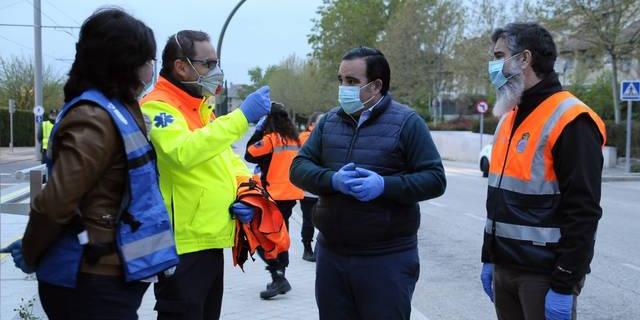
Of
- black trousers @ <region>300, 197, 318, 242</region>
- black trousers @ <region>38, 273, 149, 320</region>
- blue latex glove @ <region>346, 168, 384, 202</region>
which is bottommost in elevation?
black trousers @ <region>300, 197, 318, 242</region>

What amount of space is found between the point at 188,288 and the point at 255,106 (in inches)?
37.9

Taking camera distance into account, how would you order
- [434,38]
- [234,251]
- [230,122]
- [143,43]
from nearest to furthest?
[143,43]
[230,122]
[234,251]
[434,38]

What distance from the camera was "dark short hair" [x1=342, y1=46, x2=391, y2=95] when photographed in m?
3.59

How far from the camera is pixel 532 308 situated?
3.23 m

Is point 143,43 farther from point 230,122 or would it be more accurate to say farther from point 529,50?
point 529,50

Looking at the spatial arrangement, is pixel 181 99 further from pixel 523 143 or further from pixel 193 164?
pixel 523 143

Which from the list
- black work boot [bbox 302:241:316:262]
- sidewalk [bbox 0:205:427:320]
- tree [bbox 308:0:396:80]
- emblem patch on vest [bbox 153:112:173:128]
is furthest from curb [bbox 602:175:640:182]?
tree [bbox 308:0:396:80]

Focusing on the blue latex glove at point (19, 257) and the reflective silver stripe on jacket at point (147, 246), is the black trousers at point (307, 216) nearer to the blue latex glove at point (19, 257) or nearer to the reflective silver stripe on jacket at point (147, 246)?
the reflective silver stripe on jacket at point (147, 246)

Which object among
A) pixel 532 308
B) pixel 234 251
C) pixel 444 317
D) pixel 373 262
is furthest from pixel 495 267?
pixel 444 317

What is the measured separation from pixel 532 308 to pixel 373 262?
80cm

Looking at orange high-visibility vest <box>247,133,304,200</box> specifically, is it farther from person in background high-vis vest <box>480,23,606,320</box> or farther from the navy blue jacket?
person in background high-vis vest <box>480,23,606,320</box>

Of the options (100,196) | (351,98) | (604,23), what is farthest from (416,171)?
(604,23)

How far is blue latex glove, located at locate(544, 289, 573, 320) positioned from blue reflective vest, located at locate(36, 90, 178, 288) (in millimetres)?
1736

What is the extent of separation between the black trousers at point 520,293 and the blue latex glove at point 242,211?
1.34 m
